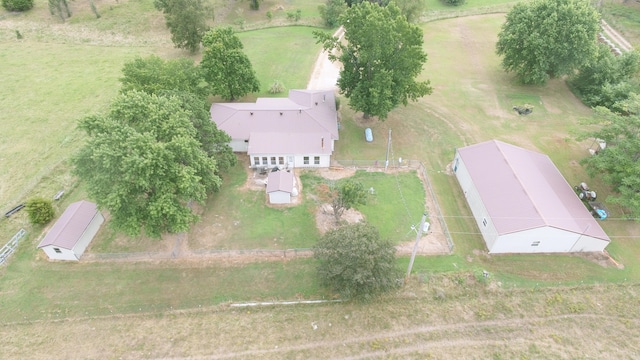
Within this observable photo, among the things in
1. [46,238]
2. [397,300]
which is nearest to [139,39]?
[46,238]

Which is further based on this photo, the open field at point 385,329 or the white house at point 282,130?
the white house at point 282,130

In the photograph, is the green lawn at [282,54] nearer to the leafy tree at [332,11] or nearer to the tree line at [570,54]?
the leafy tree at [332,11]

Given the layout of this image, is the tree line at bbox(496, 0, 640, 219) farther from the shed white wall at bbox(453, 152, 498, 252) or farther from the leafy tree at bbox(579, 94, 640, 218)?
the shed white wall at bbox(453, 152, 498, 252)

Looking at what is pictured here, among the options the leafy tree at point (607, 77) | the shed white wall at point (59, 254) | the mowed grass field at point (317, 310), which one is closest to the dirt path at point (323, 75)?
the mowed grass field at point (317, 310)

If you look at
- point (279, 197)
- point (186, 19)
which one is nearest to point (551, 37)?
point (279, 197)

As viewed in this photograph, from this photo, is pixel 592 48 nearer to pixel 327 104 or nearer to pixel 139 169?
pixel 327 104

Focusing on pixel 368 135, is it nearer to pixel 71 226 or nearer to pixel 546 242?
pixel 546 242
